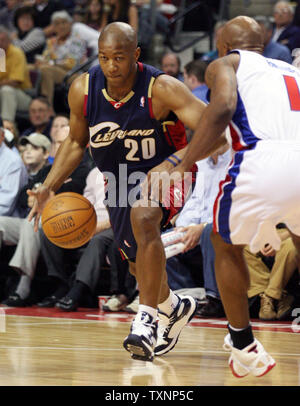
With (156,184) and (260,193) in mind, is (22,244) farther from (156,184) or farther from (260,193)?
(260,193)

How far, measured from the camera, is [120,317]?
20.5 feet

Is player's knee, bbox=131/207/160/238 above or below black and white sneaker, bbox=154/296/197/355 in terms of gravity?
above

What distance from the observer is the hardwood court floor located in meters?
3.21

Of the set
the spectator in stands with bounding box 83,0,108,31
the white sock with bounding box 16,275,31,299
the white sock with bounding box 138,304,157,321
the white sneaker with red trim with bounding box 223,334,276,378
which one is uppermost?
the white sneaker with red trim with bounding box 223,334,276,378

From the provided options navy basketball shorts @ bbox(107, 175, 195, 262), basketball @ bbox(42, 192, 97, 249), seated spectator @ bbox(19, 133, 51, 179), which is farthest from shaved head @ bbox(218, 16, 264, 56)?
seated spectator @ bbox(19, 133, 51, 179)

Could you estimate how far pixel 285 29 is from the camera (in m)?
9.57

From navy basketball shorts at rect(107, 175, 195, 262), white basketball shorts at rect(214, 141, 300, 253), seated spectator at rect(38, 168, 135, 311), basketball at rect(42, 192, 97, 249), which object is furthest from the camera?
seated spectator at rect(38, 168, 135, 311)

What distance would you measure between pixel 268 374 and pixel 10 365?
1231 mm

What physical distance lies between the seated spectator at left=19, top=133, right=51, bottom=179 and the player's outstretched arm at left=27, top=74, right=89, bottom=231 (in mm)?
3685

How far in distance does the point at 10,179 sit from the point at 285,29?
14.1ft

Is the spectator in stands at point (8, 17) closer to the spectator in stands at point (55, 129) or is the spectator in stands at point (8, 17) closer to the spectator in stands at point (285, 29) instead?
the spectator in stands at point (285, 29)

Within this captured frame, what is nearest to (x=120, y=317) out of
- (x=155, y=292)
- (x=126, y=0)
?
(x=155, y=292)

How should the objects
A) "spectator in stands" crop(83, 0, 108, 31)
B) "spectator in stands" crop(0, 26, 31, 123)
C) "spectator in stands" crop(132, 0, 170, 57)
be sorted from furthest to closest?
"spectator in stands" crop(132, 0, 170, 57) → "spectator in stands" crop(83, 0, 108, 31) → "spectator in stands" crop(0, 26, 31, 123)

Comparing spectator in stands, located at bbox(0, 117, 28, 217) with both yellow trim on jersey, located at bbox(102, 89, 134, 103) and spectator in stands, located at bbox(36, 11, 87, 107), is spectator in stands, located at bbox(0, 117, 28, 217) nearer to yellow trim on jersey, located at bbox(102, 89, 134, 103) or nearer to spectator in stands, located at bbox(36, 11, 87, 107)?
spectator in stands, located at bbox(36, 11, 87, 107)
